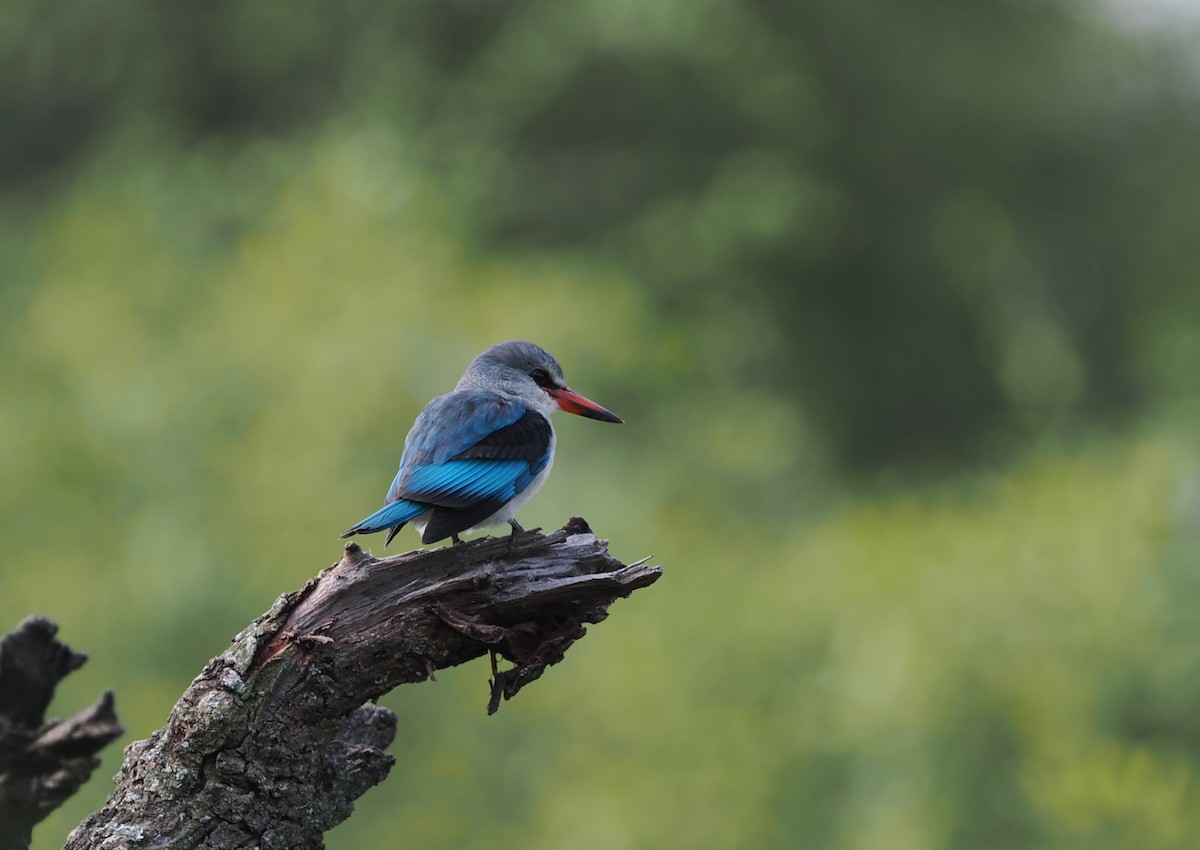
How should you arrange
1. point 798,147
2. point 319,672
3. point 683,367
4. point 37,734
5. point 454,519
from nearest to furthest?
point 319,672
point 454,519
point 37,734
point 683,367
point 798,147

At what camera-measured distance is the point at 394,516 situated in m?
4.36

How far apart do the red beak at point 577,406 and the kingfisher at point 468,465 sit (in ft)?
0.65

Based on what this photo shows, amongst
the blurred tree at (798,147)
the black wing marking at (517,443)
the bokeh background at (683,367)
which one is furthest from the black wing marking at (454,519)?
the blurred tree at (798,147)

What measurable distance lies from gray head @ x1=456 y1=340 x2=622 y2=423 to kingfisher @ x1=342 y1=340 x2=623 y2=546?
4cm

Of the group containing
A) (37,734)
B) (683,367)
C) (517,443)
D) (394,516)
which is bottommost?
(37,734)

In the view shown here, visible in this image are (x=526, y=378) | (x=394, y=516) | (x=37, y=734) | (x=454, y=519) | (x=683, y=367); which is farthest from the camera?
(x=683, y=367)

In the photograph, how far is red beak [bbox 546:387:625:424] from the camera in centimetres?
587

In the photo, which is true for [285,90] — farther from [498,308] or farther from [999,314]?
[999,314]

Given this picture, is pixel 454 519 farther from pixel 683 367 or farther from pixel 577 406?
pixel 683 367

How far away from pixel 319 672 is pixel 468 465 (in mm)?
1171

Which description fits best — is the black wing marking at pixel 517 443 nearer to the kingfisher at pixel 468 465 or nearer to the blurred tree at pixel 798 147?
the kingfisher at pixel 468 465

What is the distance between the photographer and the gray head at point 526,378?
18.9 feet

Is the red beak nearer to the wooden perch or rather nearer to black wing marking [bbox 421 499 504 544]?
black wing marking [bbox 421 499 504 544]

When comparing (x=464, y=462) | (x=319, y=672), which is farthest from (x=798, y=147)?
(x=319, y=672)
